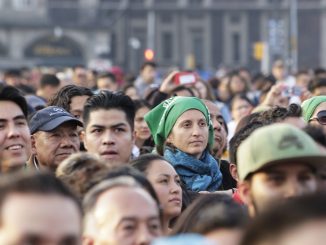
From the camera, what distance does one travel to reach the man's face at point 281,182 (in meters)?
5.55

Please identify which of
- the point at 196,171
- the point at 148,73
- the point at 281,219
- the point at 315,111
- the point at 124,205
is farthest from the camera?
the point at 148,73

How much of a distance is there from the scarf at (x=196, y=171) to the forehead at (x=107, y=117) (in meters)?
0.60

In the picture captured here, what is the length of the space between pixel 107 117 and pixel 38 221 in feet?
15.2

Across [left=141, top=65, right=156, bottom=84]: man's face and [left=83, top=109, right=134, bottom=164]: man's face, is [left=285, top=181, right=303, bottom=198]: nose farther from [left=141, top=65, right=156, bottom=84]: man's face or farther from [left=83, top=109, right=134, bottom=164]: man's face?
[left=141, top=65, right=156, bottom=84]: man's face

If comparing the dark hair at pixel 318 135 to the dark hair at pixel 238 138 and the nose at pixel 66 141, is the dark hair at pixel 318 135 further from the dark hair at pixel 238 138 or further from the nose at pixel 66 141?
the nose at pixel 66 141

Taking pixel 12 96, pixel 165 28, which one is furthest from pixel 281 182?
pixel 165 28

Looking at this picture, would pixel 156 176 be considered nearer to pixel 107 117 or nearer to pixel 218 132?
pixel 107 117

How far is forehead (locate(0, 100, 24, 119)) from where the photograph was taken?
8516mm

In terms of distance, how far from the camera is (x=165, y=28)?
9500 centimetres

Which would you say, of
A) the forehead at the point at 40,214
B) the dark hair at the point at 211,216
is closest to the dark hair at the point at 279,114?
the dark hair at the point at 211,216

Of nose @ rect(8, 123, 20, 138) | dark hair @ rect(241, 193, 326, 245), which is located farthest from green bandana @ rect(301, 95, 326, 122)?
dark hair @ rect(241, 193, 326, 245)

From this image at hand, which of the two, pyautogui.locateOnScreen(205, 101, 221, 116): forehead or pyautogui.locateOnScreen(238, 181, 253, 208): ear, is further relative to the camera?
pyautogui.locateOnScreen(205, 101, 221, 116): forehead

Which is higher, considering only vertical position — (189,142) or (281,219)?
(281,219)

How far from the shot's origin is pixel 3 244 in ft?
14.4
